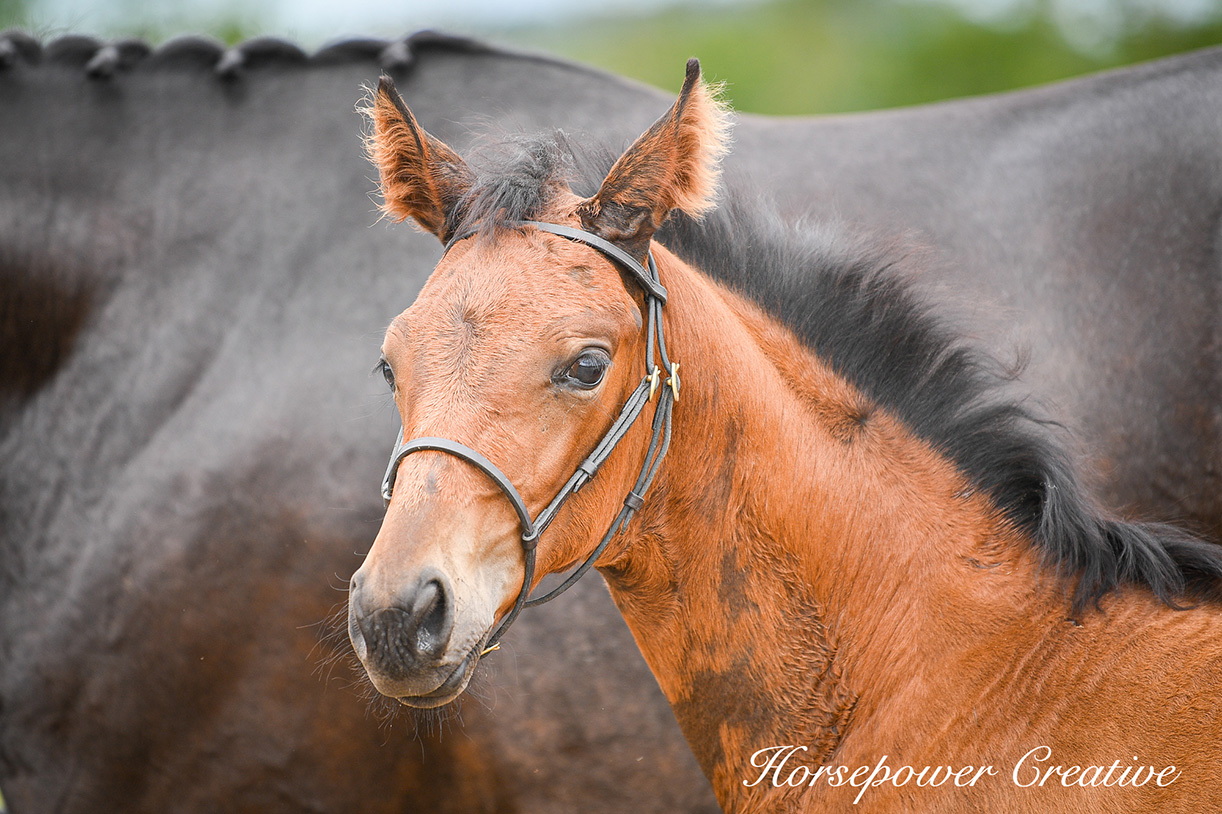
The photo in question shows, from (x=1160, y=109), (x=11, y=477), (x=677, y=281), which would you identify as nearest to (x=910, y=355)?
(x=677, y=281)

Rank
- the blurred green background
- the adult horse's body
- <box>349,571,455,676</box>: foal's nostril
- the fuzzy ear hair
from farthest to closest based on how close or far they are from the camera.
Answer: the blurred green background → the adult horse's body → the fuzzy ear hair → <box>349,571,455,676</box>: foal's nostril

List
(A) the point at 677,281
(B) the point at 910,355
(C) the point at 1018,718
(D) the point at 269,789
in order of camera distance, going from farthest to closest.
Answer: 1. (D) the point at 269,789
2. (B) the point at 910,355
3. (A) the point at 677,281
4. (C) the point at 1018,718

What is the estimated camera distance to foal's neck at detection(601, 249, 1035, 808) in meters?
2.54

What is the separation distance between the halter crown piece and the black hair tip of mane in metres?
2.32

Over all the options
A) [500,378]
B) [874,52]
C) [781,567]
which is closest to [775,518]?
[781,567]

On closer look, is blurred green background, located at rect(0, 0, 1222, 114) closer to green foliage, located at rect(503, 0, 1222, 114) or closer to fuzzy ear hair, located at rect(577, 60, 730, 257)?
green foliage, located at rect(503, 0, 1222, 114)

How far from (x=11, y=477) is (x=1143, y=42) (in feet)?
57.5

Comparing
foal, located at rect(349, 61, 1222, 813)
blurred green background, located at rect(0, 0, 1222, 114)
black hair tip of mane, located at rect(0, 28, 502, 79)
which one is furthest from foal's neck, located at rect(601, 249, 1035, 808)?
blurred green background, located at rect(0, 0, 1222, 114)

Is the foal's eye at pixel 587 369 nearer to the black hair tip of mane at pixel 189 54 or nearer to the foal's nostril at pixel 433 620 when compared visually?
the foal's nostril at pixel 433 620

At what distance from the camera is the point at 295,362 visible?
382 centimetres

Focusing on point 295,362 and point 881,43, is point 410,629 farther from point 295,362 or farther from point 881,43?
point 881,43

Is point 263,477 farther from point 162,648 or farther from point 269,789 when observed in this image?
point 269,789

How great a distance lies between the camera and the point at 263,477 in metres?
3.70

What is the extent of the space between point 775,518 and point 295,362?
225cm
